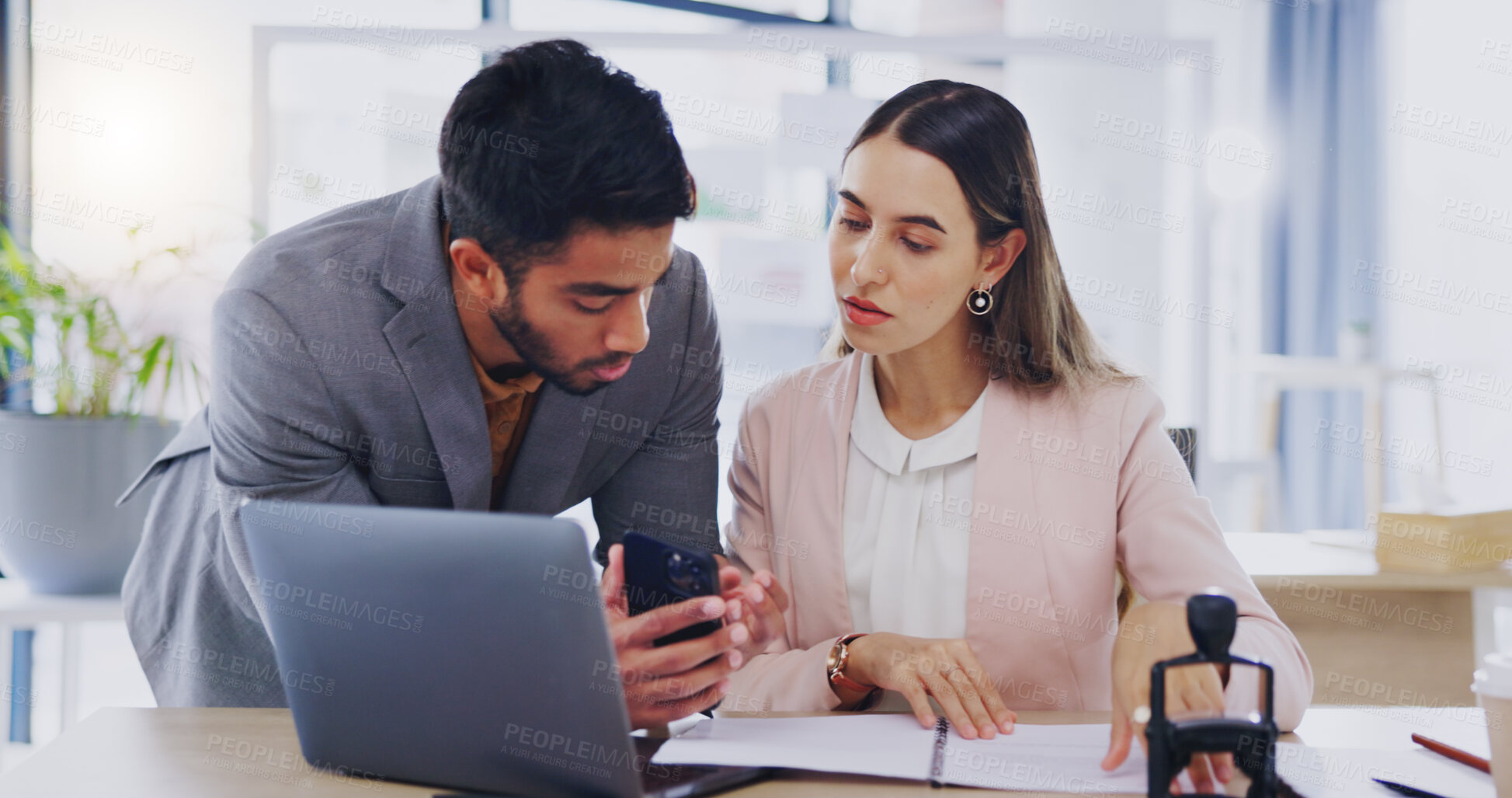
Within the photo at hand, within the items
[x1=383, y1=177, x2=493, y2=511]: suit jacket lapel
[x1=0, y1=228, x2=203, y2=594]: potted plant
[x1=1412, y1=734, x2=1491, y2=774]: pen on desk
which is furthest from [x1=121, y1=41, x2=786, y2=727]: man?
[x1=0, y1=228, x2=203, y2=594]: potted plant

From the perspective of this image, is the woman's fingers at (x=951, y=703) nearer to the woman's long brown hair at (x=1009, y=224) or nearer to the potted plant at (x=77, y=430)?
the woman's long brown hair at (x=1009, y=224)

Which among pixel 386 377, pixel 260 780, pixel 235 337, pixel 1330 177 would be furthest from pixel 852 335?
Answer: pixel 1330 177

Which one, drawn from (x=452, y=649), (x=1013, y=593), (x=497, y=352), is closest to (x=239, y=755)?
(x=452, y=649)

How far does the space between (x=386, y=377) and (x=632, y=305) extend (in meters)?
0.30

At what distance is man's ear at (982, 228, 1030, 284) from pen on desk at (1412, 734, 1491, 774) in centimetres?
75

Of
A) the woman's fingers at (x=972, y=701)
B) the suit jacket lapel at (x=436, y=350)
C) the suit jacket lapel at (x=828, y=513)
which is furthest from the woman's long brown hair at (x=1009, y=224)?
the suit jacket lapel at (x=436, y=350)

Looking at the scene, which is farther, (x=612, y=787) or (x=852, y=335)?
(x=852, y=335)

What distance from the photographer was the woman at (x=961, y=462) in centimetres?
137

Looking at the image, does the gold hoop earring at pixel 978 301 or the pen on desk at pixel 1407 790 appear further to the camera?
the gold hoop earring at pixel 978 301

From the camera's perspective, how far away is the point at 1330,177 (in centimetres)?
454

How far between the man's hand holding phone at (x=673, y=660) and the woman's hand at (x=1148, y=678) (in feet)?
1.10

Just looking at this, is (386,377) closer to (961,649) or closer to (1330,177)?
(961,649)

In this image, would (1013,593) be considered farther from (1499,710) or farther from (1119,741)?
(1499,710)

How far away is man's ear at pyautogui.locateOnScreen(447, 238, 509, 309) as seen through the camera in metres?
1.21
